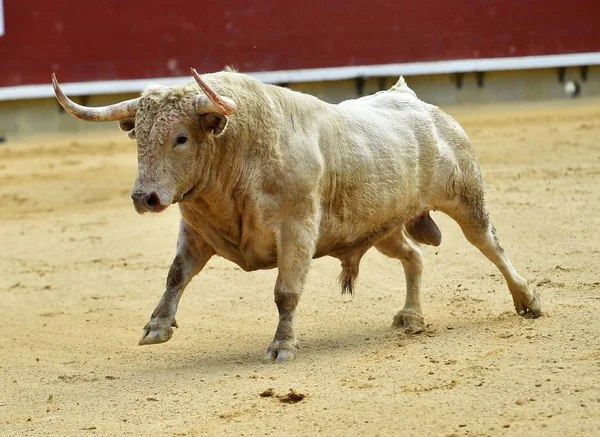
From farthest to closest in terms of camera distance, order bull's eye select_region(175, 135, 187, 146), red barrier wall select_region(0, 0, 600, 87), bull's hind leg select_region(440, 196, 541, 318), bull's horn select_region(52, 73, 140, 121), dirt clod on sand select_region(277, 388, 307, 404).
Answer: red barrier wall select_region(0, 0, 600, 87) → bull's hind leg select_region(440, 196, 541, 318) → bull's horn select_region(52, 73, 140, 121) → bull's eye select_region(175, 135, 187, 146) → dirt clod on sand select_region(277, 388, 307, 404)

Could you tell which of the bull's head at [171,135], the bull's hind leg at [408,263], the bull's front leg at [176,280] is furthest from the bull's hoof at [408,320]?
the bull's head at [171,135]

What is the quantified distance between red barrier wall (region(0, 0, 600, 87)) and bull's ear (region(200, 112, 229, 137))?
799cm

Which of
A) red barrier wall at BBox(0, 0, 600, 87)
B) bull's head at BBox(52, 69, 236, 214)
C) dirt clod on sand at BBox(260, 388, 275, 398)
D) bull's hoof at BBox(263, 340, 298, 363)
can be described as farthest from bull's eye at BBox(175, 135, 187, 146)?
red barrier wall at BBox(0, 0, 600, 87)

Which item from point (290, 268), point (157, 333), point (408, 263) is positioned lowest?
point (157, 333)

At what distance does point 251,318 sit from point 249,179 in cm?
123

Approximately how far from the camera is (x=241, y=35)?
1216 cm

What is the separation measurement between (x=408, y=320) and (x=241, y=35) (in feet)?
25.3

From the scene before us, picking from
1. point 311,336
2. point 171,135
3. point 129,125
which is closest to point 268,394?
point 171,135

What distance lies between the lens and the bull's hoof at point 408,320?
4.85 meters

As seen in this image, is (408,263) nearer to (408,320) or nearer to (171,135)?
(408,320)

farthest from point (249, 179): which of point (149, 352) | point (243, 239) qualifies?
point (149, 352)

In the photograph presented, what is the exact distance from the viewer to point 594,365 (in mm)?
3721

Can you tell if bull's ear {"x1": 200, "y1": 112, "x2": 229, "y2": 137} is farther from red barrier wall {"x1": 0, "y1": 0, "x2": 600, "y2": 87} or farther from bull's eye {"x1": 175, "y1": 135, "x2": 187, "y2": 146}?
red barrier wall {"x1": 0, "y1": 0, "x2": 600, "y2": 87}

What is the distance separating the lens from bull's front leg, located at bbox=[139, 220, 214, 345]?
437cm
